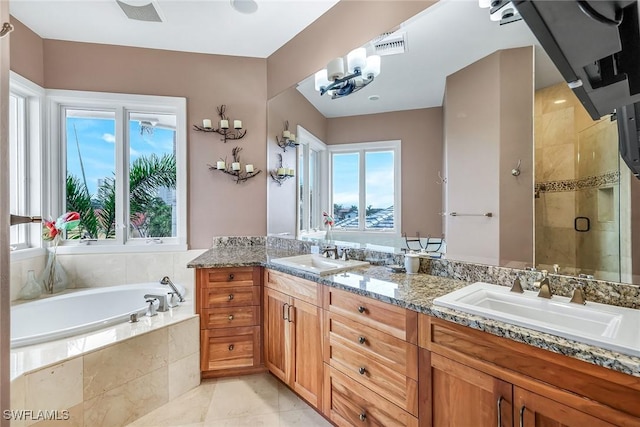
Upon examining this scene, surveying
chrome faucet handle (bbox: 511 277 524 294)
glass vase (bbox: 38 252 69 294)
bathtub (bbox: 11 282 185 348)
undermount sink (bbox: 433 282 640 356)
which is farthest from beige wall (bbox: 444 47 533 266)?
glass vase (bbox: 38 252 69 294)

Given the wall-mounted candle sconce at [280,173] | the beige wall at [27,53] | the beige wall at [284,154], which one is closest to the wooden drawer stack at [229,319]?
the beige wall at [284,154]

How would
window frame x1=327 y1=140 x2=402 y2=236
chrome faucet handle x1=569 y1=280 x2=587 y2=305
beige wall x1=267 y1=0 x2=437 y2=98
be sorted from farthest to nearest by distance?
window frame x1=327 y1=140 x2=402 y2=236 → beige wall x1=267 y1=0 x2=437 y2=98 → chrome faucet handle x1=569 y1=280 x2=587 y2=305

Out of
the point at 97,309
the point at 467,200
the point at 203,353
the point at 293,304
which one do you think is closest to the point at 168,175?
the point at 97,309

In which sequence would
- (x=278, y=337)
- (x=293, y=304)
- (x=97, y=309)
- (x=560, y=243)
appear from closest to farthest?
(x=560, y=243)
(x=293, y=304)
(x=278, y=337)
(x=97, y=309)

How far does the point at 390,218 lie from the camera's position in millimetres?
2029

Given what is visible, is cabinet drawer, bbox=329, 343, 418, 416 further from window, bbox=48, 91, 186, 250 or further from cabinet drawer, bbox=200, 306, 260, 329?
window, bbox=48, 91, 186, 250

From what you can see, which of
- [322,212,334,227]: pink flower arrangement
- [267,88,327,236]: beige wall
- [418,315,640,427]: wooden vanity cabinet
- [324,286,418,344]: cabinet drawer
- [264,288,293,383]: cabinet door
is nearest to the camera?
[418,315,640,427]: wooden vanity cabinet

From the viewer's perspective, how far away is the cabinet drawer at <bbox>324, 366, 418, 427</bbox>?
1268 mm

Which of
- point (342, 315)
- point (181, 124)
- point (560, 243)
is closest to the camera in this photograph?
point (560, 243)

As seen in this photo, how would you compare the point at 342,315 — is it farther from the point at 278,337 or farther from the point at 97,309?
the point at 97,309

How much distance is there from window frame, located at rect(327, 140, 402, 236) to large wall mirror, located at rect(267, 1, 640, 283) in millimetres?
46

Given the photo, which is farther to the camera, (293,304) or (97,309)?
(97,309)

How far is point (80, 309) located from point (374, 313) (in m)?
2.50

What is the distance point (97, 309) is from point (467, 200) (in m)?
2.98
